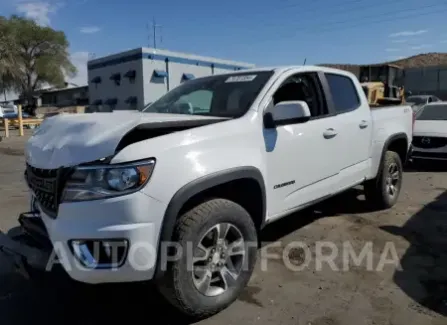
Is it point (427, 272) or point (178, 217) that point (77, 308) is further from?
point (427, 272)

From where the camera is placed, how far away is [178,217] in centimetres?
287

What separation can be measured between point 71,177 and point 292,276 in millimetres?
2126

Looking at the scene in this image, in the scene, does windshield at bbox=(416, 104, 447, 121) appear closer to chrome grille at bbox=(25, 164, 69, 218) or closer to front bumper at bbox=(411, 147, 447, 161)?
front bumper at bbox=(411, 147, 447, 161)

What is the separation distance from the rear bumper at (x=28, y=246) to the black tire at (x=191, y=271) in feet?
2.48

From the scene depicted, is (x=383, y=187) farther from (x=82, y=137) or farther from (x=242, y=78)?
(x=82, y=137)

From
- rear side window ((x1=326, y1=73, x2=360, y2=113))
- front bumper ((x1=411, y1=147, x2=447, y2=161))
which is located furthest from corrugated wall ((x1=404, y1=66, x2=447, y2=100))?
rear side window ((x1=326, y1=73, x2=360, y2=113))

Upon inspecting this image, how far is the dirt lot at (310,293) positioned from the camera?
10.1ft

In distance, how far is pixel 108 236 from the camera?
8.31 ft

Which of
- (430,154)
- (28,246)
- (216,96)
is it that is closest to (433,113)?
(430,154)

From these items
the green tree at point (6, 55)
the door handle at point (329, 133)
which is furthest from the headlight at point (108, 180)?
the green tree at point (6, 55)

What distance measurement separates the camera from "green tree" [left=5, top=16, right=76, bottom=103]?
46.0 meters

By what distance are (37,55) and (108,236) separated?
169 feet

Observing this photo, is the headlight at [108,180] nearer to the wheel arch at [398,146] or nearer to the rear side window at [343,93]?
the rear side window at [343,93]

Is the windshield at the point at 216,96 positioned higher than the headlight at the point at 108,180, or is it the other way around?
the windshield at the point at 216,96
